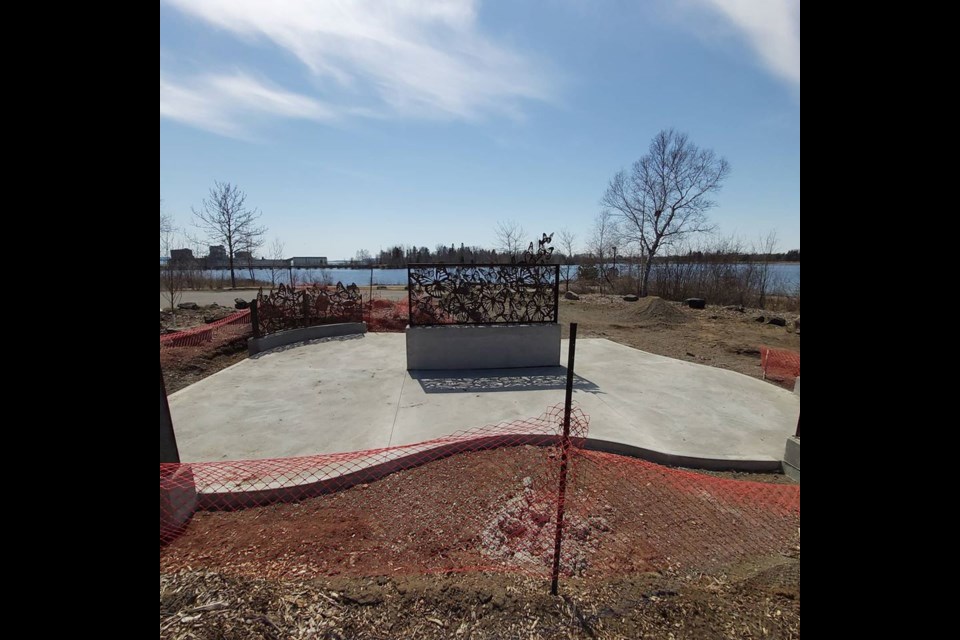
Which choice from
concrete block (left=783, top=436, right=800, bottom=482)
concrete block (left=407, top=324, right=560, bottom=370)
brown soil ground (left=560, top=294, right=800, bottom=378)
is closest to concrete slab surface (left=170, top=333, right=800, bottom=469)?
concrete block (left=783, top=436, right=800, bottom=482)

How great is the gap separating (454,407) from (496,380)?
1.54 metres

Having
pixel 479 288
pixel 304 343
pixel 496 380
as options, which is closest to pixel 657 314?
Answer: pixel 479 288

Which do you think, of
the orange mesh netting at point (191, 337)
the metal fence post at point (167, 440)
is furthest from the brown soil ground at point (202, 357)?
the metal fence post at point (167, 440)

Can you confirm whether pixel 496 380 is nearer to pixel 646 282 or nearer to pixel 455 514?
pixel 455 514

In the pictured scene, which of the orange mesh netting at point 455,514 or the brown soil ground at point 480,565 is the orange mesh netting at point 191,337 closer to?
the orange mesh netting at point 455,514

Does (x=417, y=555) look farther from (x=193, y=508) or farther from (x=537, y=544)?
(x=193, y=508)

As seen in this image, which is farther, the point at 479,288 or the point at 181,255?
the point at 181,255

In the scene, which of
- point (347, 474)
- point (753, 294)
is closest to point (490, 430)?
point (347, 474)

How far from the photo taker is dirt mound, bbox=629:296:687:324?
18.2 metres

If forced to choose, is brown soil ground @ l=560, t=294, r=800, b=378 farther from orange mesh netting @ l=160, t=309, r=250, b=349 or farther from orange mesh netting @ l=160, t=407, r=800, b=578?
orange mesh netting @ l=160, t=309, r=250, b=349

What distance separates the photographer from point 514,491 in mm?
4211

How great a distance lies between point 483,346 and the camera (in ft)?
28.3

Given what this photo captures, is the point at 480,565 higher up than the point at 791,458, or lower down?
lower down
